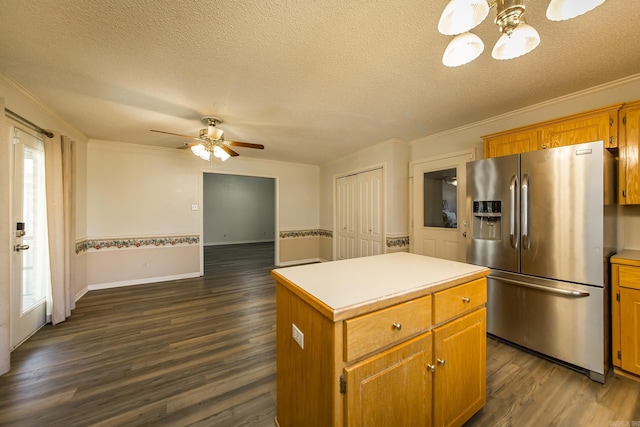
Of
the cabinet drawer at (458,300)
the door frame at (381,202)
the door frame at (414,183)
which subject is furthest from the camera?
the door frame at (381,202)

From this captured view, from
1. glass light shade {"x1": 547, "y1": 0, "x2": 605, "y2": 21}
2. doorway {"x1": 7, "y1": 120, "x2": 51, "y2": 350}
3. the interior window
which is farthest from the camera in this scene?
the interior window

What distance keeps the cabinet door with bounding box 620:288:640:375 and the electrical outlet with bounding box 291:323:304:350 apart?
8.22 ft

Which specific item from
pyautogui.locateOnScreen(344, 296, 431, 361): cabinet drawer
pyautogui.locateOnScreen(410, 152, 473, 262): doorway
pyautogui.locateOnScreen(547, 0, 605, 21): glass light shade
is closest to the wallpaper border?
pyautogui.locateOnScreen(410, 152, 473, 262): doorway

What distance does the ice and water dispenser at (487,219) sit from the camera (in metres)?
2.35

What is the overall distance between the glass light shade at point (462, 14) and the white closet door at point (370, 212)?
125 inches

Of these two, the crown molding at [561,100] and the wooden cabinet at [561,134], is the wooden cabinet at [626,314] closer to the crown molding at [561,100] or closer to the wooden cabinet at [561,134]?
the wooden cabinet at [561,134]

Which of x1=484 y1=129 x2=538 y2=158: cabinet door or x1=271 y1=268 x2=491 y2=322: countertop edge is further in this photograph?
x1=484 y1=129 x2=538 y2=158: cabinet door

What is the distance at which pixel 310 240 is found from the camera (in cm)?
594

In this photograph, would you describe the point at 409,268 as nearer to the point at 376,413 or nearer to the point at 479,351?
the point at 479,351

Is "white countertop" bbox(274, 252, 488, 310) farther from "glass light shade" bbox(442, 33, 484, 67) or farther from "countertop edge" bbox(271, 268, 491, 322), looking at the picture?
"glass light shade" bbox(442, 33, 484, 67)

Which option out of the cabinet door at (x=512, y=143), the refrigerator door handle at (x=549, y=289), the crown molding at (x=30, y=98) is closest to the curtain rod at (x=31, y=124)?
the crown molding at (x=30, y=98)

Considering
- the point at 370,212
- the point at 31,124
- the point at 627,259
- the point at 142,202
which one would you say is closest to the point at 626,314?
the point at 627,259

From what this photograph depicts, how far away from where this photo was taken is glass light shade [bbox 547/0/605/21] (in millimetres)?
860

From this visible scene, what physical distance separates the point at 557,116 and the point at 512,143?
20.8 inches
